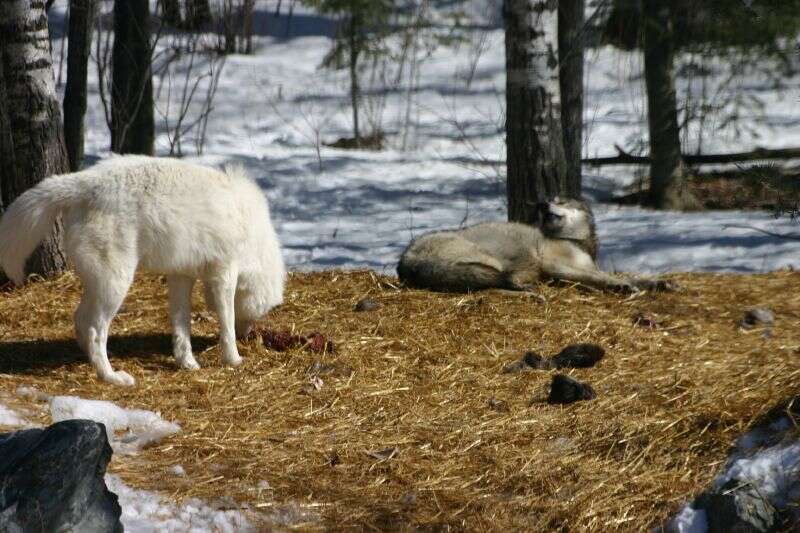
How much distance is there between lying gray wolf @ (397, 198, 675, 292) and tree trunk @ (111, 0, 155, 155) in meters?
4.01

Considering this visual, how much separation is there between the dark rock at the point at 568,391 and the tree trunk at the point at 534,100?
3.60 m

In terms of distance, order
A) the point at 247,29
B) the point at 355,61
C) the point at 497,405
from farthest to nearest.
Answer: the point at 247,29 → the point at 355,61 → the point at 497,405

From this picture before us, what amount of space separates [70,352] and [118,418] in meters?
1.45

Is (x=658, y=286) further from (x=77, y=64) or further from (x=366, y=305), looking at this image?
(x=77, y=64)

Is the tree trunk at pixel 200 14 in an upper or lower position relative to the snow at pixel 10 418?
upper

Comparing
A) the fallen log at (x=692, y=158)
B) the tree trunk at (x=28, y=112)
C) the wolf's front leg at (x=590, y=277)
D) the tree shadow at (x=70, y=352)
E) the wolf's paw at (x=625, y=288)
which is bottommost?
the tree shadow at (x=70, y=352)

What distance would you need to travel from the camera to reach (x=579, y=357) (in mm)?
6938

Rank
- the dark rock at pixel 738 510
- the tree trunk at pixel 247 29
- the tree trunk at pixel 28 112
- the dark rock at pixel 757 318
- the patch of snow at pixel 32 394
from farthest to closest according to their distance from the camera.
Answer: the tree trunk at pixel 247 29
the tree trunk at pixel 28 112
the dark rock at pixel 757 318
the patch of snow at pixel 32 394
the dark rock at pixel 738 510

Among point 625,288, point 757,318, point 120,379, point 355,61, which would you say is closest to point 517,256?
point 625,288

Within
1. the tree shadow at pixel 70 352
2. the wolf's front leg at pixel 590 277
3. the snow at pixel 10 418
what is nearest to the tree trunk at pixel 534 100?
the wolf's front leg at pixel 590 277

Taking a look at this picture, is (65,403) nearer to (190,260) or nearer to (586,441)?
(190,260)

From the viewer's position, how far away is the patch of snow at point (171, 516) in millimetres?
4641

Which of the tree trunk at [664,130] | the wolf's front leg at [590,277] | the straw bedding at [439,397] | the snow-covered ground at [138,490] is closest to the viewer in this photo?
the snow-covered ground at [138,490]

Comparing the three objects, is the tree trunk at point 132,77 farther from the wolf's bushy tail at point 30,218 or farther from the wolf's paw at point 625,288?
the wolf's paw at point 625,288
